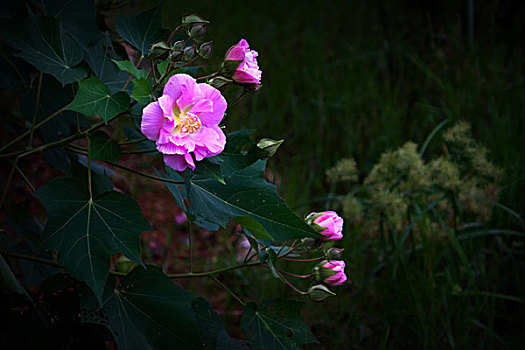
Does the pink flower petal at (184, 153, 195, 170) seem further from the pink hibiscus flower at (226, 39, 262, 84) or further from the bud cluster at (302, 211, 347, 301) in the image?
the bud cluster at (302, 211, 347, 301)

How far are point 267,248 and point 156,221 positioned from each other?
136 cm

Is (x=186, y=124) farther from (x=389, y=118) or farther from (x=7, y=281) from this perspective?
(x=389, y=118)

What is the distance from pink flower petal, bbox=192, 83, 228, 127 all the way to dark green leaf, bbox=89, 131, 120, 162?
0.44ft

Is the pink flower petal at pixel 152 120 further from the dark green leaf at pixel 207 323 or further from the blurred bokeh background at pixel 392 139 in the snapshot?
the blurred bokeh background at pixel 392 139

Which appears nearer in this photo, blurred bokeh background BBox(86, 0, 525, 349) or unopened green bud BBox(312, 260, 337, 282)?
unopened green bud BBox(312, 260, 337, 282)

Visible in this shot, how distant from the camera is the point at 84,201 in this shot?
69cm

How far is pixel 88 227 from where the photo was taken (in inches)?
26.2


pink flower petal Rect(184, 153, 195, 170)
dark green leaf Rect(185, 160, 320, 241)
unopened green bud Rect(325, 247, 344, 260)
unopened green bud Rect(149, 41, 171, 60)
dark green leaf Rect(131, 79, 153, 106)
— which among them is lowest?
unopened green bud Rect(325, 247, 344, 260)

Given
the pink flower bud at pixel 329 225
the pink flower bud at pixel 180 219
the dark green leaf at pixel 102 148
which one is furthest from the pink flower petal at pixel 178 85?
the pink flower bud at pixel 180 219

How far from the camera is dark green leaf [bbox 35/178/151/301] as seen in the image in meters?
0.64

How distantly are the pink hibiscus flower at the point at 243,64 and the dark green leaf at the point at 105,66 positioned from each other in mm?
226

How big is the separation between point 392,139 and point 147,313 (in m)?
1.52

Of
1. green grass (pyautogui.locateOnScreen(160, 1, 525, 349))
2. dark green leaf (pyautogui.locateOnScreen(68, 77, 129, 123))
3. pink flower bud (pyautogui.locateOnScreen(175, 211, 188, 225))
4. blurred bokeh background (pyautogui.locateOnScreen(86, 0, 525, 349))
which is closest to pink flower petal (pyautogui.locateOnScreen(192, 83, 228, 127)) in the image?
dark green leaf (pyautogui.locateOnScreen(68, 77, 129, 123))

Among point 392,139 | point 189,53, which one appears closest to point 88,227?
point 189,53
